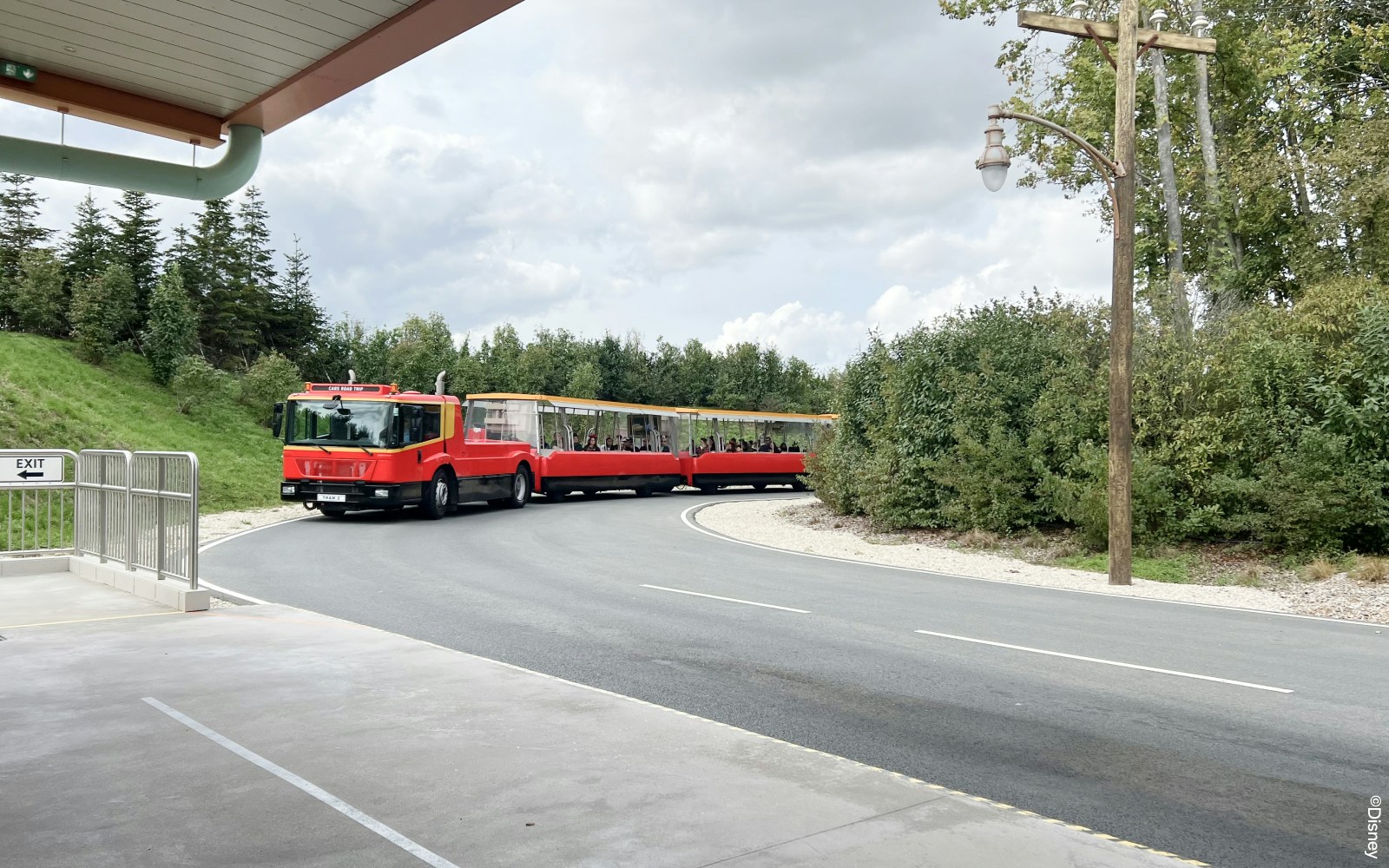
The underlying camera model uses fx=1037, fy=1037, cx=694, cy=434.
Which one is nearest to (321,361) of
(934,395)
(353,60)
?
(934,395)

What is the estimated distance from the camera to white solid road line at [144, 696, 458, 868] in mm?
3873

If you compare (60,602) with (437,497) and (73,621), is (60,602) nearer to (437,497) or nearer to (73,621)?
(73,621)

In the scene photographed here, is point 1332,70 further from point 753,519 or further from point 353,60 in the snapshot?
point 353,60

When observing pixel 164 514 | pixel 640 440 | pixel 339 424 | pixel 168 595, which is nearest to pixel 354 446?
pixel 339 424

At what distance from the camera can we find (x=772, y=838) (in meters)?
4.07

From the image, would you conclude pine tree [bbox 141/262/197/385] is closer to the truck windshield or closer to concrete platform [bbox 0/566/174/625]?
the truck windshield

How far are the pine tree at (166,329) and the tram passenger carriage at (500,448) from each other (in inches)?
644

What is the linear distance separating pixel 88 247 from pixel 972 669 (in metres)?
48.2

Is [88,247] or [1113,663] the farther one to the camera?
[88,247]

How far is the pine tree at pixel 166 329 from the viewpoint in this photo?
40.1m

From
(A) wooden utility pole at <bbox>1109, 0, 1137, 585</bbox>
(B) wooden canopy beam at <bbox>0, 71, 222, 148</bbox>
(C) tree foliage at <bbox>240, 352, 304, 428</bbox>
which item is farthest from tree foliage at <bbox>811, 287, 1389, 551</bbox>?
(C) tree foliage at <bbox>240, 352, 304, 428</bbox>

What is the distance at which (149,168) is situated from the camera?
822cm

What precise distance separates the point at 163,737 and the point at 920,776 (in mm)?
3882

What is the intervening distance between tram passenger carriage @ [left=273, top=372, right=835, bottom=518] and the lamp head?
43.8ft
